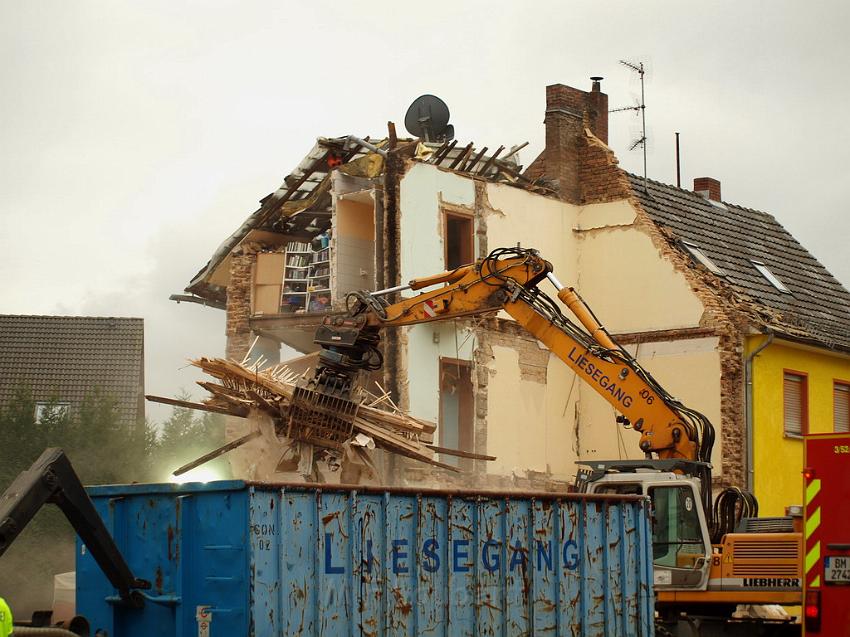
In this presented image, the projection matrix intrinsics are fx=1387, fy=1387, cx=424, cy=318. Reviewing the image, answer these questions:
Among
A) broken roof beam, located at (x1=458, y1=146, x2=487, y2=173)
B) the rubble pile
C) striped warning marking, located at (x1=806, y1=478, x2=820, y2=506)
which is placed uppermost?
broken roof beam, located at (x1=458, y1=146, x2=487, y2=173)

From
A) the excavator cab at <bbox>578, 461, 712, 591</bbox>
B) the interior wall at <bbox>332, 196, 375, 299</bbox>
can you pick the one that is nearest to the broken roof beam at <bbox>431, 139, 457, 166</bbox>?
the interior wall at <bbox>332, 196, 375, 299</bbox>

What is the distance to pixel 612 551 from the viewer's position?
1512 centimetres

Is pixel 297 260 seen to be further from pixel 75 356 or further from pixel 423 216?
pixel 75 356

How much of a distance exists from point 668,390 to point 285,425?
32.1ft

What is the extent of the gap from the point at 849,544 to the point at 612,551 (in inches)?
100

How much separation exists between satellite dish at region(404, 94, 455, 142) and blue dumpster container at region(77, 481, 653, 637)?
1639 cm

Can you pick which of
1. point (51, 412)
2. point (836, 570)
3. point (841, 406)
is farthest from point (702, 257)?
point (836, 570)

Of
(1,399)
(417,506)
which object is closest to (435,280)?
(417,506)

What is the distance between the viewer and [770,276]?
3173 centimetres

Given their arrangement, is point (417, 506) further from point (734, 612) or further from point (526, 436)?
point (526, 436)

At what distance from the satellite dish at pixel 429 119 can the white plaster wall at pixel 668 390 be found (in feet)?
20.5

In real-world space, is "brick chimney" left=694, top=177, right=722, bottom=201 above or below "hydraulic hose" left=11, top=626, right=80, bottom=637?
above

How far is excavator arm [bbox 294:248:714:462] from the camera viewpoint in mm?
18469

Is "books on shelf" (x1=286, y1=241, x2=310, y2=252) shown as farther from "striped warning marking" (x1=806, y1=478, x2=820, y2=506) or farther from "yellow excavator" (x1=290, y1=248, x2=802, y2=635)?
"striped warning marking" (x1=806, y1=478, x2=820, y2=506)
